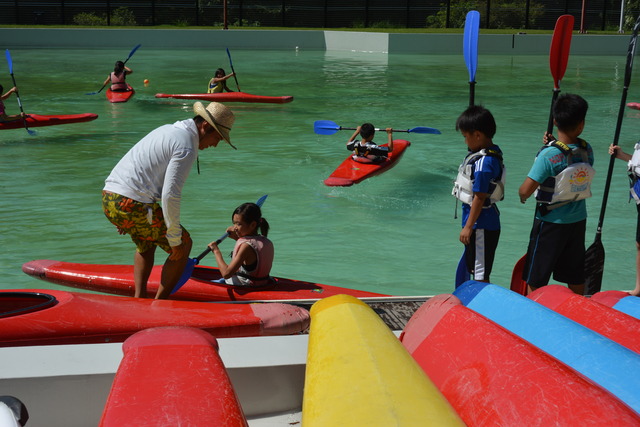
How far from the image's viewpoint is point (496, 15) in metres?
33.8

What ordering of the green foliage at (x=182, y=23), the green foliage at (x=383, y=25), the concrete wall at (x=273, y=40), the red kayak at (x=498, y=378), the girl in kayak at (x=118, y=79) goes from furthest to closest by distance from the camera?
the green foliage at (x=383, y=25) < the green foliage at (x=182, y=23) < the concrete wall at (x=273, y=40) < the girl in kayak at (x=118, y=79) < the red kayak at (x=498, y=378)

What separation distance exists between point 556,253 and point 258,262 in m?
1.67

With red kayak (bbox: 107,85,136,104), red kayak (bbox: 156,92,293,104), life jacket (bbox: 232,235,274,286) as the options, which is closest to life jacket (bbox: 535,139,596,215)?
life jacket (bbox: 232,235,274,286)

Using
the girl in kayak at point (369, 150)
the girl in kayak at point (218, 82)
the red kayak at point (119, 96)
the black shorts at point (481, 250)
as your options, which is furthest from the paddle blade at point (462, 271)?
the red kayak at point (119, 96)

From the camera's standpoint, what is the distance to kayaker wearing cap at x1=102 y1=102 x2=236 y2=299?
366 centimetres

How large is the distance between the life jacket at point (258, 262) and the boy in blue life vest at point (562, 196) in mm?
1473

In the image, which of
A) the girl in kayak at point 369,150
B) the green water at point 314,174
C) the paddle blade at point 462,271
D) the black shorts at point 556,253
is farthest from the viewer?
the girl in kayak at point 369,150

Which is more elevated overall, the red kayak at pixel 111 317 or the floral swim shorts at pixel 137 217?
the floral swim shorts at pixel 137 217

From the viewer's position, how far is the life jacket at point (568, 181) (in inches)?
146

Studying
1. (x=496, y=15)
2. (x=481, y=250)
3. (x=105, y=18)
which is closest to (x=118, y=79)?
(x=481, y=250)

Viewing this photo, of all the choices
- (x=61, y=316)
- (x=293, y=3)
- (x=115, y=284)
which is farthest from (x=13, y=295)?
(x=293, y=3)

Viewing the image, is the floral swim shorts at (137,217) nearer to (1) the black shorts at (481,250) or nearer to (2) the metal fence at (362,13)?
(1) the black shorts at (481,250)

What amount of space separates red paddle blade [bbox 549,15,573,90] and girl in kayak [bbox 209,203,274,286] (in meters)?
2.04

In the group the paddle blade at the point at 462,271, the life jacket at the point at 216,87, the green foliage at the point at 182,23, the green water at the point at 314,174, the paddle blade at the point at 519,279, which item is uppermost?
the green foliage at the point at 182,23
